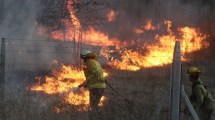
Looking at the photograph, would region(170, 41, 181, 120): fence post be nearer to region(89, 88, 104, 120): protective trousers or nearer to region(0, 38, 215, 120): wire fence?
region(0, 38, 215, 120): wire fence

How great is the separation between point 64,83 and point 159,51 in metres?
5.92

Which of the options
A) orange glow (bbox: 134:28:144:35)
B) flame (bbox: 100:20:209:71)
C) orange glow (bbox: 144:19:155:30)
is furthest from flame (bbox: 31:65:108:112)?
orange glow (bbox: 144:19:155:30)

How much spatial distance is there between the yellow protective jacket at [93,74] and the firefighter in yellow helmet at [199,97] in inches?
84.8

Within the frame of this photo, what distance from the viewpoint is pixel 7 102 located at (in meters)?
8.95

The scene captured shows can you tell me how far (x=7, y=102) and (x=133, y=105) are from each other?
8.52 ft

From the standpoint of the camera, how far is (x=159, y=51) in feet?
60.2

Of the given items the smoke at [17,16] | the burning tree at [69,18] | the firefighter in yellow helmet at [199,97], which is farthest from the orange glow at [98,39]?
the firefighter in yellow helmet at [199,97]

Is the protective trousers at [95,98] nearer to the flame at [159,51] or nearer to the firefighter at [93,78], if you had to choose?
the firefighter at [93,78]

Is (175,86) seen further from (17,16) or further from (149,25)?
(149,25)

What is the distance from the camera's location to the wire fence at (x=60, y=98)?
859 centimetres

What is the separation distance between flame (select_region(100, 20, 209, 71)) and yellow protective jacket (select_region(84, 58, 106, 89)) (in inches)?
265

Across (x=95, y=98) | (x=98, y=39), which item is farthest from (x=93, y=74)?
(x=98, y=39)

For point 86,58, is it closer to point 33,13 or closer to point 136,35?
point 33,13

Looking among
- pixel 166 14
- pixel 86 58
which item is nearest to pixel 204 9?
pixel 166 14
